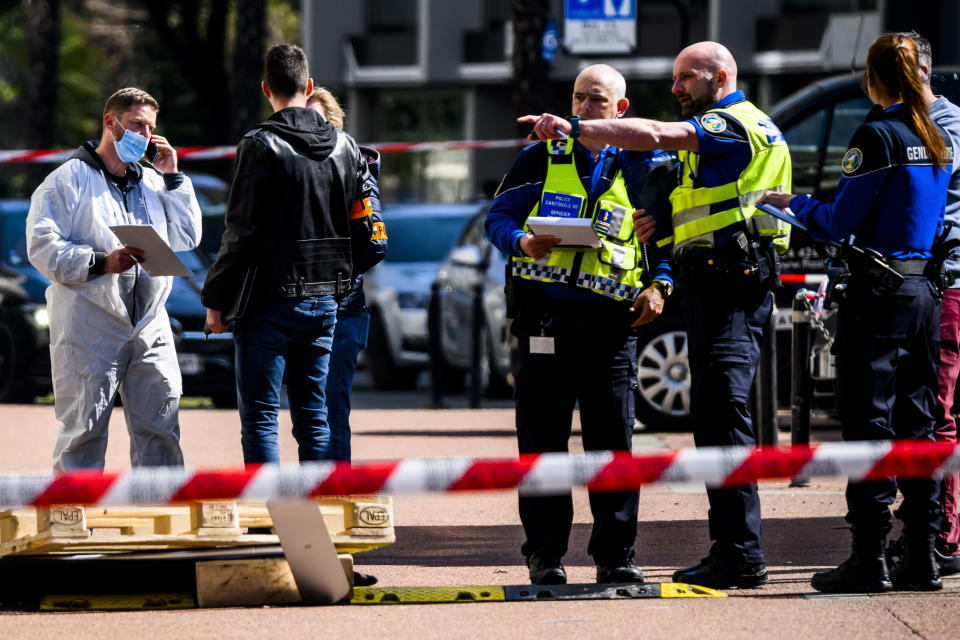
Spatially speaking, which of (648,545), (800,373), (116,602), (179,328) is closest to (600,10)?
(179,328)

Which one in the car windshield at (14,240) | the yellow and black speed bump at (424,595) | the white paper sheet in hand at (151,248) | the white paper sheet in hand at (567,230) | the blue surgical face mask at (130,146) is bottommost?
the yellow and black speed bump at (424,595)

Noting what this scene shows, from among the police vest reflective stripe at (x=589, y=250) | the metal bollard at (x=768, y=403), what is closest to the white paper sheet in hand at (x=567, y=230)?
the police vest reflective stripe at (x=589, y=250)

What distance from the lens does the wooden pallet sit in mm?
5934

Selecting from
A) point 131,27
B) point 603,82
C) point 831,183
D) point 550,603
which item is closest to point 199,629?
point 550,603

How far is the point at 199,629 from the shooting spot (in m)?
5.44

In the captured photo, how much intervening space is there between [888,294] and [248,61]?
1696cm

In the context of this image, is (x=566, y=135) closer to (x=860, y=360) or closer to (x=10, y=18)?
(x=860, y=360)

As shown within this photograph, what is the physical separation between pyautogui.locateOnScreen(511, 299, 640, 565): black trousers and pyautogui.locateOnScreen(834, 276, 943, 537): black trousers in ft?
2.56

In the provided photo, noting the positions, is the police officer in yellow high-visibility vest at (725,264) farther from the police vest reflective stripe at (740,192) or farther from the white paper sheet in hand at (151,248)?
the white paper sheet in hand at (151,248)

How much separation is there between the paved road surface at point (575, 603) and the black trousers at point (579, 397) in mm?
338

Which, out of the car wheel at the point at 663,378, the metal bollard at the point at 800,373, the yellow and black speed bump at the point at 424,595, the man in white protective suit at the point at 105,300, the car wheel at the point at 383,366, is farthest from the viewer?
the car wheel at the point at 383,366

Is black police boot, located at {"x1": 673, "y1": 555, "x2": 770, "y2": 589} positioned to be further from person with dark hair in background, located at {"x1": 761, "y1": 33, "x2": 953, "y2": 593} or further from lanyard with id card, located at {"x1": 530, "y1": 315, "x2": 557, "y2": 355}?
lanyard with id card, located at {"x1": 530, "y1": 315, "x2": 557, "y2": 355}

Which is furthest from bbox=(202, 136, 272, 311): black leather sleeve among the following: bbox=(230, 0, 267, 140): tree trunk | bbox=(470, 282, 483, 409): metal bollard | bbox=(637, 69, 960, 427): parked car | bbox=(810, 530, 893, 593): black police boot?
bbox=(230, 0, 267, 140): tree trunk

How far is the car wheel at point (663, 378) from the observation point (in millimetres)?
10719
